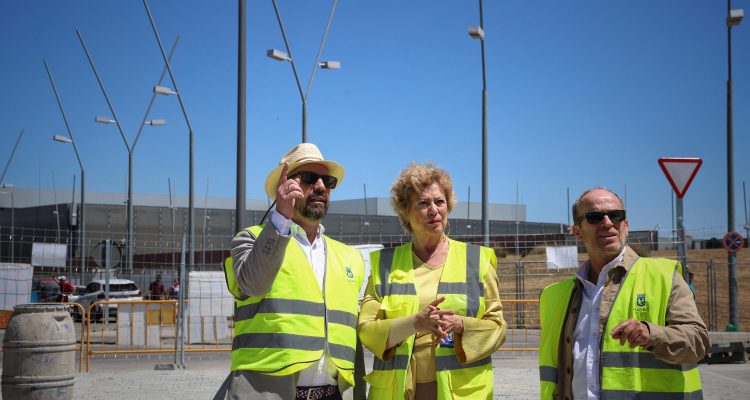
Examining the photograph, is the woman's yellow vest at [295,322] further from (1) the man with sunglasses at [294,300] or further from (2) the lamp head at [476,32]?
(2) the lamp head at [476,32]

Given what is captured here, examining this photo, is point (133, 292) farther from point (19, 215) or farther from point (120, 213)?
point (19, 215)

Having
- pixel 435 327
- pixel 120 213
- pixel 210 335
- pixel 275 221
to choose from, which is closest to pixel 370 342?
pixel 435 327

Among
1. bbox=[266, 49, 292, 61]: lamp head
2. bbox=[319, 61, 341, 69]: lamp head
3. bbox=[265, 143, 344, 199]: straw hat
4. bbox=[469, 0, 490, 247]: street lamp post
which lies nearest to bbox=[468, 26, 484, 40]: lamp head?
bbox=[469, 0, 490, 247]: street lamp post

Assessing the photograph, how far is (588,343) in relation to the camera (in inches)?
155

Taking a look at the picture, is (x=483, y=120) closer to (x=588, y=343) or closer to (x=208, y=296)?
(x=208, y=296)

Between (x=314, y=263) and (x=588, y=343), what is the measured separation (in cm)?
159

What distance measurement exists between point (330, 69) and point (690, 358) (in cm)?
1617

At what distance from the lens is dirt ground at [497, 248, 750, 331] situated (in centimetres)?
2055

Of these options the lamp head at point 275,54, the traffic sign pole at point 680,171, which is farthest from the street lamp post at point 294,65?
the traffic sign pole at point 680,171

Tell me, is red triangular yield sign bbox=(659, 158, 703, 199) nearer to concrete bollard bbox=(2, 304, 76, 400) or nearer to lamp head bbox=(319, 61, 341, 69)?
concrete bollard bbox=(2, 304, 76, 400)

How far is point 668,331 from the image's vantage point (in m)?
3.58

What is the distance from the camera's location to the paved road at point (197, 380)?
10.6 m

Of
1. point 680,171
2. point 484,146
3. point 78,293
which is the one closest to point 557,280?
point 484,146

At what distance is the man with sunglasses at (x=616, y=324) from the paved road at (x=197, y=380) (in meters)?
6.22
